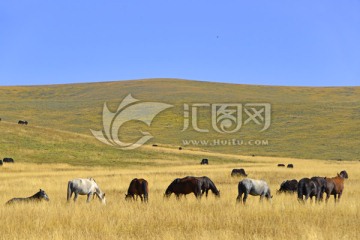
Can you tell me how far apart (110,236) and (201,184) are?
8.61m

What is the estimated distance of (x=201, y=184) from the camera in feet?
62.9

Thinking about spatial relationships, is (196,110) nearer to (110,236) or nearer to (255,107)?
(255,107)

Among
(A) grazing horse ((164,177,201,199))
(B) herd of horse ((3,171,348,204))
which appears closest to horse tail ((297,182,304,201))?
(B) herd of horse ((3,171,348,204))

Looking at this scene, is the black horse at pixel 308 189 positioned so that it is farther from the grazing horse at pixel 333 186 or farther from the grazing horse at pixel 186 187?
the grazing horse at pixel 186 187

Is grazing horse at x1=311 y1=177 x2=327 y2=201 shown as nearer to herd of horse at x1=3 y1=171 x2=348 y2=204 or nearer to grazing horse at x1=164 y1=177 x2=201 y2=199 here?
herd of horse at x1=3 y1=171 x2=348 y2=204

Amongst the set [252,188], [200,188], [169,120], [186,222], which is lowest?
[186,222]

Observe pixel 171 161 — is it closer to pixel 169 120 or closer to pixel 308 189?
pixel 308 189

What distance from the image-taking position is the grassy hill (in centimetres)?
5806

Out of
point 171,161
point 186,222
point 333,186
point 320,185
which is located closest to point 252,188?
point 320,185

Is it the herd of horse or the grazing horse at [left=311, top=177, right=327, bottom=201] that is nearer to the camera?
the herd of horse

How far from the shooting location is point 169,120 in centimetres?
10475

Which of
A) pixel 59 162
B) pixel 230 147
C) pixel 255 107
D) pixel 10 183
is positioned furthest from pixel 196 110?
pixel 10 183

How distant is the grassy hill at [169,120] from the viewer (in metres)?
58.1

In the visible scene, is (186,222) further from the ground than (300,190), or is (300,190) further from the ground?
(300,190)
